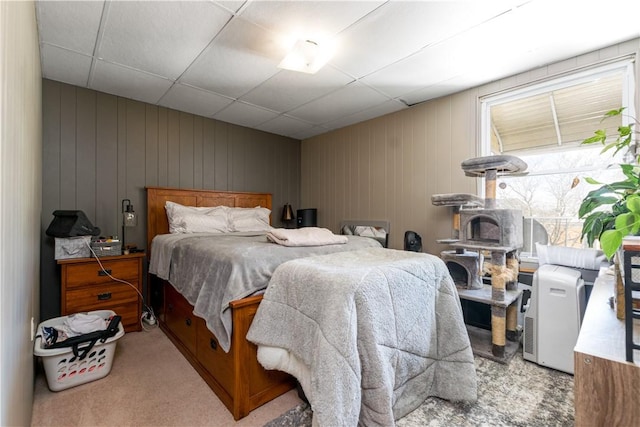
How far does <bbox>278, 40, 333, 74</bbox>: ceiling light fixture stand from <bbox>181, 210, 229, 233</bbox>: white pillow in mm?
1887

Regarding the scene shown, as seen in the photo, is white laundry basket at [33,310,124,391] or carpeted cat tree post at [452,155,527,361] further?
carpeted cat tree post at [452,155,527,361]

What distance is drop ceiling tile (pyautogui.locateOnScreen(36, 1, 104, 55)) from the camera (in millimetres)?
1776

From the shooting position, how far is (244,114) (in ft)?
12.0

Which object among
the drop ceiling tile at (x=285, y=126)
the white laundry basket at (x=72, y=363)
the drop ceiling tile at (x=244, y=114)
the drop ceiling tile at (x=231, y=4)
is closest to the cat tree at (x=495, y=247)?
the drop ceiling tile at (x=231, y=4)

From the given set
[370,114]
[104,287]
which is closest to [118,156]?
[104,287]

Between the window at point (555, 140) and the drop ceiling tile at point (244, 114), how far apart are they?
2.48 meters

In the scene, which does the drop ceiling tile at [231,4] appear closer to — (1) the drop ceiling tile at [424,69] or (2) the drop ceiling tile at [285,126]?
(1) the drop ceiling tile at [424,69]

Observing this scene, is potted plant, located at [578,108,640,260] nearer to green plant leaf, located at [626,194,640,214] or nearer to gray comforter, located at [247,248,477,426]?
green plant leaf, located at [626,194,640,214]

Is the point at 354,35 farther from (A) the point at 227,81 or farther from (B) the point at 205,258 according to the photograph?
(B) the point at 205,258

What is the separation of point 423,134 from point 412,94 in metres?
0.46

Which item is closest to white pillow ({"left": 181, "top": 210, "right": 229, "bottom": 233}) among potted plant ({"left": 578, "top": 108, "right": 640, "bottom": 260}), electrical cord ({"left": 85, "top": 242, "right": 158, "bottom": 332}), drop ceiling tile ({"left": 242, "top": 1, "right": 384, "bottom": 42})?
electrical cord ({"left": 85, "top": 242, "right": 158, "bottom": 332})

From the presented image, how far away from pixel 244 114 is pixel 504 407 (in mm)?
3729

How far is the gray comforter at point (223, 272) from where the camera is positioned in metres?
1.62

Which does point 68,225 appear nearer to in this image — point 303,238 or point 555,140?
point 303,238
